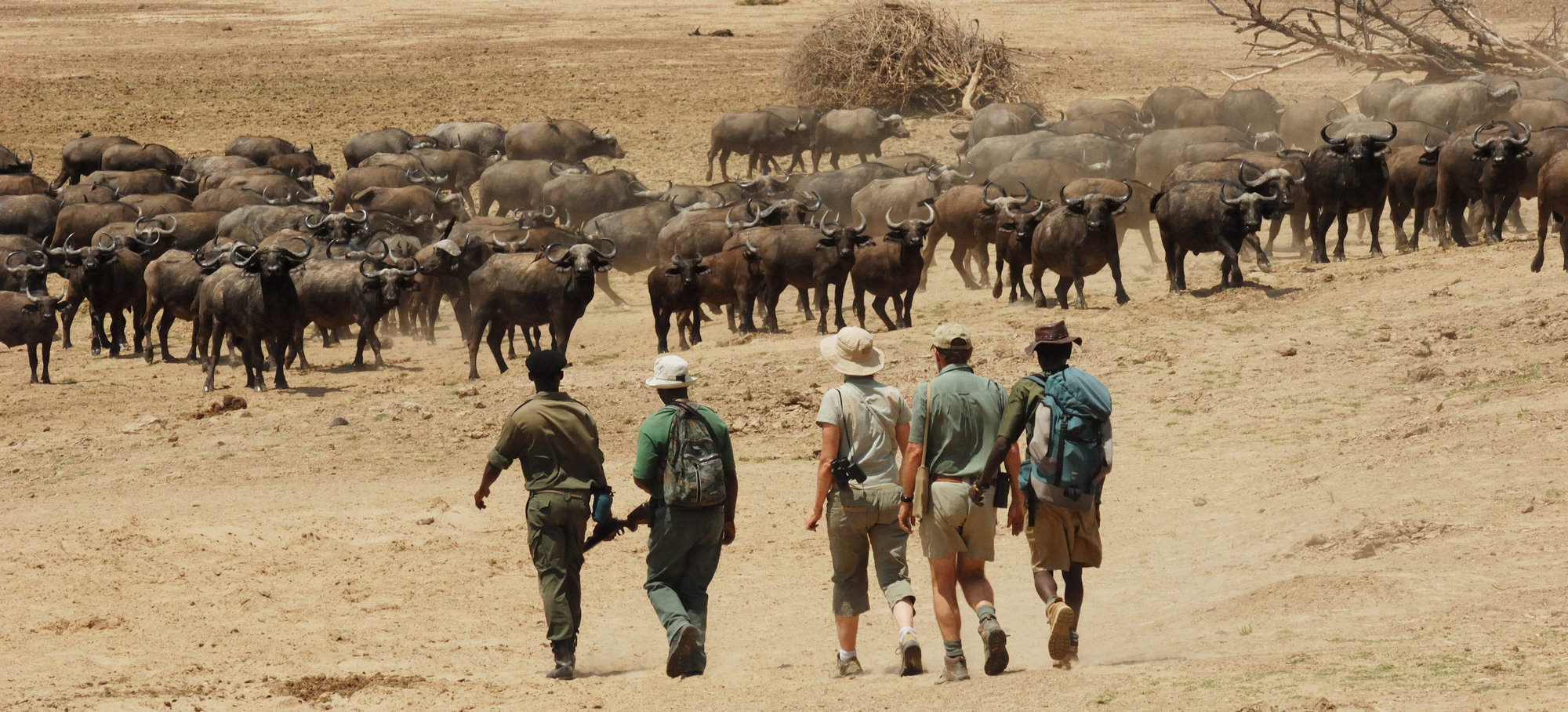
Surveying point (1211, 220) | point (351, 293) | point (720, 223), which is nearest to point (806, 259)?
point (720, 223)

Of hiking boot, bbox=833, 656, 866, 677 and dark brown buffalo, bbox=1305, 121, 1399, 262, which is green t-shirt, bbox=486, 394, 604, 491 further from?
dark brown buffalo, bbox=1305, 121, 1399, 262

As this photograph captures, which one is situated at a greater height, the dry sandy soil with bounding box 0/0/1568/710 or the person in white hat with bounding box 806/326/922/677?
the person in white hat with bounding box 806/326/922/677

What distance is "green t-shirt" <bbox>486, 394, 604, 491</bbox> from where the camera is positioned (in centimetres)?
887

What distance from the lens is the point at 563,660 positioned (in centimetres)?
902

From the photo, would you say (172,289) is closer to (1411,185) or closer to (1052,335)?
(1411,185)

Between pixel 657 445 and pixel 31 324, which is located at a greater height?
pixel 657 445


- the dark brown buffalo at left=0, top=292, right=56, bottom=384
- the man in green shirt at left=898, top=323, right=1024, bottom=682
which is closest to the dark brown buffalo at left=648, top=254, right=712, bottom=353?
the dark brown buffalo at left=0, top=292, right=56, bottom=384

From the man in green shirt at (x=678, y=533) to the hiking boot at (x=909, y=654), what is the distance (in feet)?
3.51

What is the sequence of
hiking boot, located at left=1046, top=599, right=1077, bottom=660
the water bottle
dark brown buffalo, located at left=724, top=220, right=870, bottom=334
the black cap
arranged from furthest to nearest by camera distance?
1. dark brown buffalo, located at left=724, top=220, right=870, bottom=334
2. the black cap
3. the water bottle
4. hiking boot, located at left=1046, top=599, right=1077, bottom=660

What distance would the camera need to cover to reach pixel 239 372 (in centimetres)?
2169

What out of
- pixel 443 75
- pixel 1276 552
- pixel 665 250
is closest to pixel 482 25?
pixel 443 75

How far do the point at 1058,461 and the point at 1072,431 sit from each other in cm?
16

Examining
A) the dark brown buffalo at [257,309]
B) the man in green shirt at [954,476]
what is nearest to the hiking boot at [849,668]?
the man in green shirt at [954,476]

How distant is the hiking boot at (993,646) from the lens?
7922 millimetres
